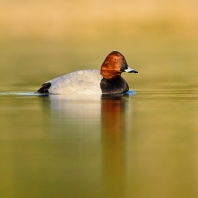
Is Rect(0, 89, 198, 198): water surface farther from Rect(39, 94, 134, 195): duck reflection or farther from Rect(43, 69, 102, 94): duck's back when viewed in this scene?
Rect(43, 69, 102, 94): duck's back

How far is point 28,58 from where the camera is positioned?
24.3 m

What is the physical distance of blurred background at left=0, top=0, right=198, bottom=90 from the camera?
19250 mm

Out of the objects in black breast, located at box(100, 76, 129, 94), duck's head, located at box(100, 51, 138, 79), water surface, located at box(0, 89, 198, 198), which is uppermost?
duck's head, located at box(100, 51, 138, 79)

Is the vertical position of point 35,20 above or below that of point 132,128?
above

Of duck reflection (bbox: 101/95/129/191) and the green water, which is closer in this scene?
the green water

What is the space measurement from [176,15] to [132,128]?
27.6 m

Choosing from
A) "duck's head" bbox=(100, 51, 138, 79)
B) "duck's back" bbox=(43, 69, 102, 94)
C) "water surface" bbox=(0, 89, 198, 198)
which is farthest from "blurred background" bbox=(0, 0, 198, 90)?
"water surface" bbox=(0, 89, 198, 198)

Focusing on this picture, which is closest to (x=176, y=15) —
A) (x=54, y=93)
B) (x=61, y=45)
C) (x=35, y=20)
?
(x=35, y=20)

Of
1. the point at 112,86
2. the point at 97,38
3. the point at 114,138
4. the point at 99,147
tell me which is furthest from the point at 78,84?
the point at 97,38

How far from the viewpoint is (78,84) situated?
14.2 meters

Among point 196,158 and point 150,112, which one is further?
point 150,112

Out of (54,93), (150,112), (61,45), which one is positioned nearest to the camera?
(150,112)

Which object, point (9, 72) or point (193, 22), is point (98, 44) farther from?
point (9, 72)

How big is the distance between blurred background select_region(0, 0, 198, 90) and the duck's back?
1.56 meters
